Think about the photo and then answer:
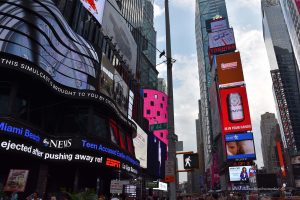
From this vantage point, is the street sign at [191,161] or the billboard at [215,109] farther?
the billboard at [215,109]

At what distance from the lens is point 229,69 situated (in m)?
102

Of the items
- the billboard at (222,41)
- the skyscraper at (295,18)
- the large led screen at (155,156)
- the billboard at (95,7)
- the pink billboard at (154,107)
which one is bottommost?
the large led screen at (155,156)

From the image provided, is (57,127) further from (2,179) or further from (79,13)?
(79,13)

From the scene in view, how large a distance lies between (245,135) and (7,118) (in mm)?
80311

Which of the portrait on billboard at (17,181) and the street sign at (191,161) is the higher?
the street sign at (191,161)

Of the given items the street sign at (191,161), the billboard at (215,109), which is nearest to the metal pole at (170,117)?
the street sign at (191,161)

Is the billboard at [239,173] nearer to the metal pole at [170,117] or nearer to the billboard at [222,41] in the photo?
the billboard at [222,41]

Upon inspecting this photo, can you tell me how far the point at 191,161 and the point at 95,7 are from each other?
2895 cm

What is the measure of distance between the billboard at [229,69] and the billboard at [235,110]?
3.26 m

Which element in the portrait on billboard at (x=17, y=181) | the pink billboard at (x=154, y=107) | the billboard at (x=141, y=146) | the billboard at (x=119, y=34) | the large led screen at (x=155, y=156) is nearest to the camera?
the portrait on billboard at (x=17, y=181)

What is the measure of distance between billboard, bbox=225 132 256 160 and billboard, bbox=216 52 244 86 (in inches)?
759

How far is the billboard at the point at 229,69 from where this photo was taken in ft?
327

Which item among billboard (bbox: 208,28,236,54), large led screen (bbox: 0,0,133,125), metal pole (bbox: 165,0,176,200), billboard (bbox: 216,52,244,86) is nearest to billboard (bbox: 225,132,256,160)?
billboard (bbox: 216,52,244,86)

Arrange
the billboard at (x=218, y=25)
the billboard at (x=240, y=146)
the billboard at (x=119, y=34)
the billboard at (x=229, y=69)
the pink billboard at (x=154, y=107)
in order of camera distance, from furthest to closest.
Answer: the billboard at (x=218, y=25) → the pink billboard at (x=154, y=107) → the billboard at (x=229, y=69) → the billboard at (x=240, y=146) → the billboard at (x=119, y=34)
